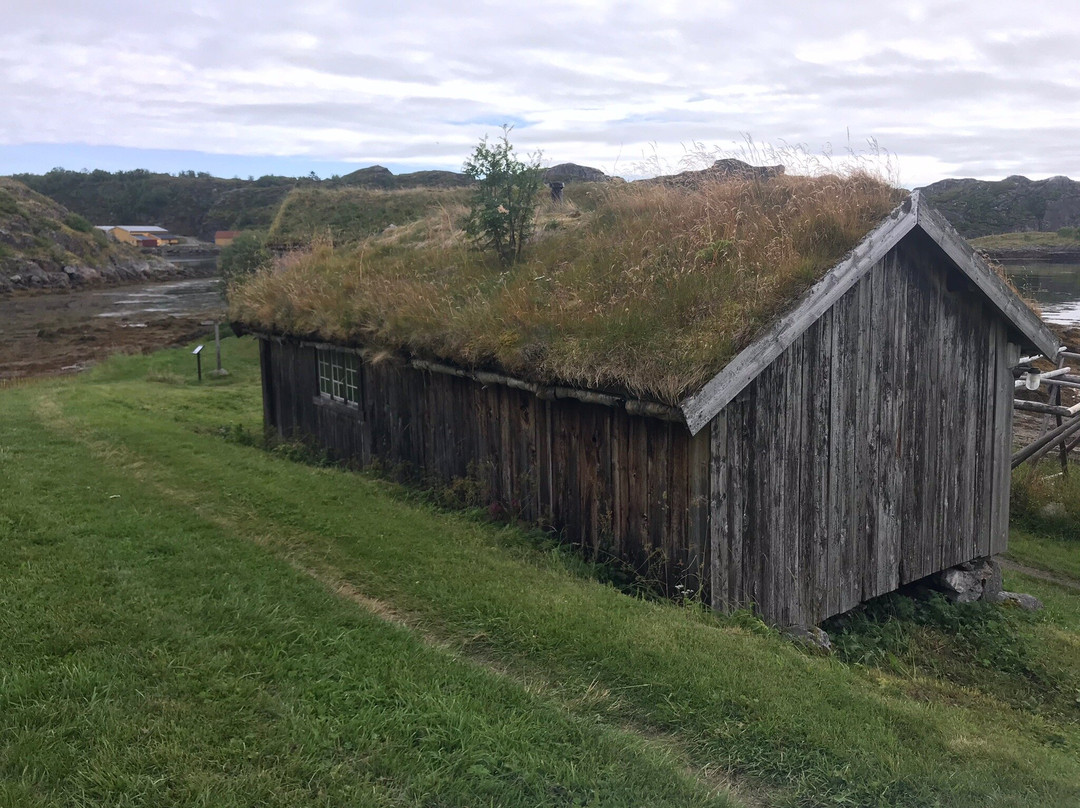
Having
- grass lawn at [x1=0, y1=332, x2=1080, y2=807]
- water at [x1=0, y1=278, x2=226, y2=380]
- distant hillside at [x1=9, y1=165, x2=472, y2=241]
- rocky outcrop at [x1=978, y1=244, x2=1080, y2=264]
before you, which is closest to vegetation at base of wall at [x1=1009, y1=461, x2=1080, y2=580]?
grass lawn at [x1=0, y1=332, x2=1080, y2=807]

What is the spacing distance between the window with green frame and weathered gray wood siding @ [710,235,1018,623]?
A: 6437mm

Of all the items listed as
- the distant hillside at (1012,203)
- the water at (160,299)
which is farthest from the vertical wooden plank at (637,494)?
the water at (160,299)

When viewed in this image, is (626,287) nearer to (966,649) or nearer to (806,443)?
(806,443)

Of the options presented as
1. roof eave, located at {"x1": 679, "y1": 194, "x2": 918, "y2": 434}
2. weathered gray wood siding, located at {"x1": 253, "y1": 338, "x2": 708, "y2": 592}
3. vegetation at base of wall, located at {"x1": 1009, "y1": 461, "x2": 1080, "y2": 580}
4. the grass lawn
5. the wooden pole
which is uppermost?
roof eave, located at {"x1": 679, "y1": 194, "x2": 918, "y2": 434}

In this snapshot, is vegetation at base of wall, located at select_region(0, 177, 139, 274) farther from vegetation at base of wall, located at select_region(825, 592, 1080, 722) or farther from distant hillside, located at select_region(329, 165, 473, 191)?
vegetation at base of wall, located at select_region(825, 592, 1080, 722)

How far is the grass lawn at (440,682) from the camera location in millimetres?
4402

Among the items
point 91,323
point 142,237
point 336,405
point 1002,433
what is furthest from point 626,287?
point 142,237

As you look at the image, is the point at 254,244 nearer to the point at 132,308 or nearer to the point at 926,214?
the point at 132,308

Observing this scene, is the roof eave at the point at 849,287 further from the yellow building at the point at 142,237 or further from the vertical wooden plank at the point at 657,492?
the yellow building at the point at 142,237

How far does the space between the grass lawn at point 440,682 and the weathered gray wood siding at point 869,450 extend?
0.77 metres

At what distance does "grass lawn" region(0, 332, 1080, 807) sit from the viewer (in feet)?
14.4

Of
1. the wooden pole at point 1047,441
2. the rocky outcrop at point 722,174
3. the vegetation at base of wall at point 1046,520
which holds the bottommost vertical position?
the vegetation at base of wall at point 1046,520

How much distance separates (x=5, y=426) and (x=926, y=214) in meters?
14.1

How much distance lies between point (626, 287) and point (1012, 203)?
49.4 meters
